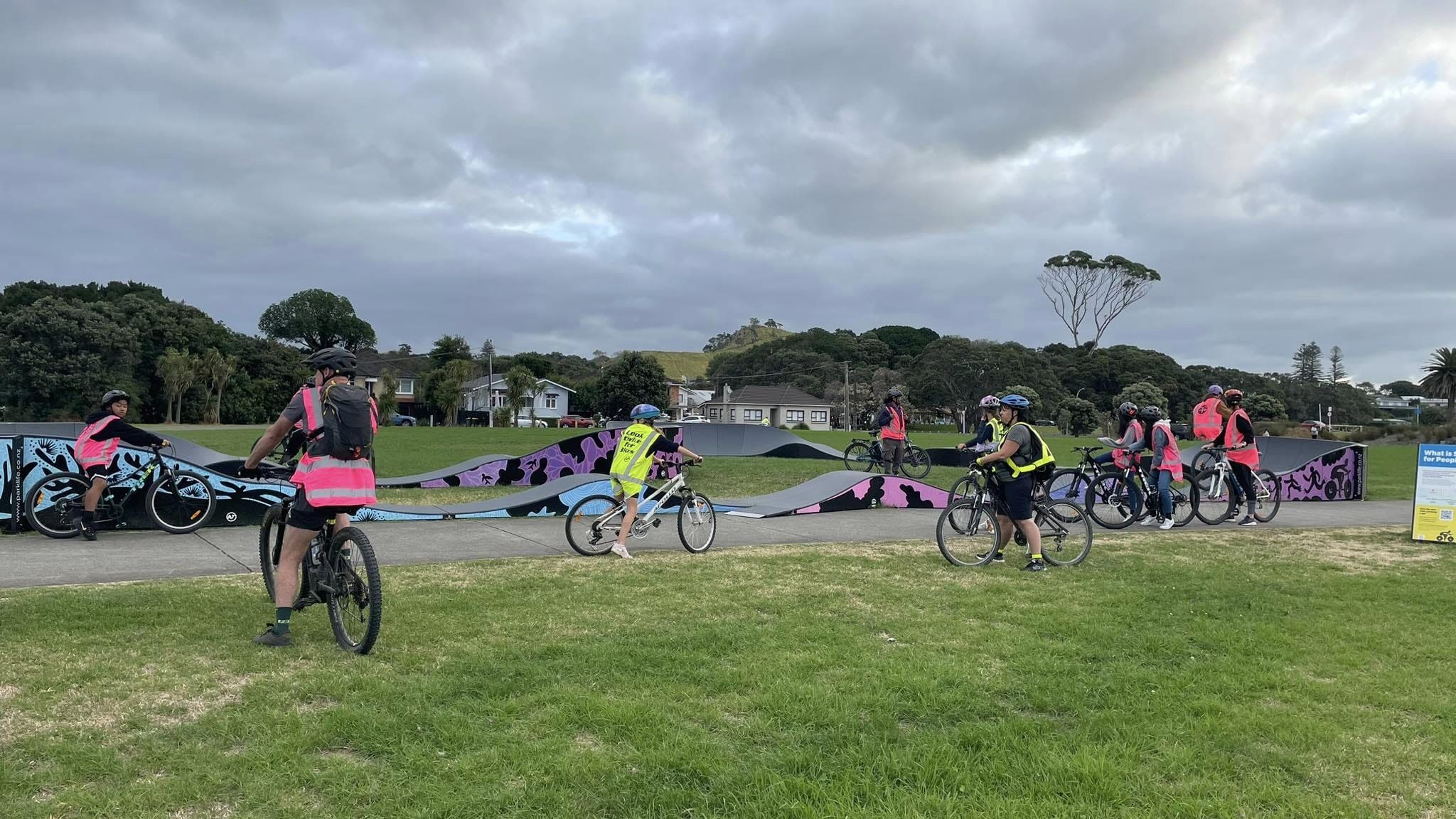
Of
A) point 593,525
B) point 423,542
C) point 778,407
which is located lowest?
point 423,542

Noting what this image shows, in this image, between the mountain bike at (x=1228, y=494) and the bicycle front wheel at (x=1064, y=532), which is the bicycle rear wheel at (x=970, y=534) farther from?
the mountain bike at (x=1228, y=494)

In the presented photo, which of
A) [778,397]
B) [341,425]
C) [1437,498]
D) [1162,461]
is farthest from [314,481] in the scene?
[778,397]

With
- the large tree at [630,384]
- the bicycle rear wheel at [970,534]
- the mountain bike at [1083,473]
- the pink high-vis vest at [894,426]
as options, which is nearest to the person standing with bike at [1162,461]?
the mountain bike at [1083,473]

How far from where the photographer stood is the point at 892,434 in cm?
1795

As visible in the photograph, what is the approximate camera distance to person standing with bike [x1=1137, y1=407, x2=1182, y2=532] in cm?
1195

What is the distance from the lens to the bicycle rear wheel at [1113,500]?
12.2m

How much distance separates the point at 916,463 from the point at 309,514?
16.5 meters

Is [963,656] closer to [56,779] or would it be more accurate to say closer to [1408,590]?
[56,779]

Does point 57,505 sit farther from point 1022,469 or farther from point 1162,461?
point 1162,461

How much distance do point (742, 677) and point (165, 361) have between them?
218ft

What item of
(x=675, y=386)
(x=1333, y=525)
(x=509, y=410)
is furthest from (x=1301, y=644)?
(x=675, y=386)

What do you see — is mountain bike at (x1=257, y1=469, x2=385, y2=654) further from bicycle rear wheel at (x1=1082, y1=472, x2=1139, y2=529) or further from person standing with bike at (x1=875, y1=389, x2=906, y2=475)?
person standing with bike at (x1=875, y1=389, x2=906, y2=475)

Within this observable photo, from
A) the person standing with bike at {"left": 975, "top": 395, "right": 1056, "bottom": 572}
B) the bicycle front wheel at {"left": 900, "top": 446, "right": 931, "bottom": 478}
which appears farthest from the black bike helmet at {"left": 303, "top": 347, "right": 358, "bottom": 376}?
the bicycle front wheel at {"left": 900, "top": 446, "right": 931, "bottom": 478}

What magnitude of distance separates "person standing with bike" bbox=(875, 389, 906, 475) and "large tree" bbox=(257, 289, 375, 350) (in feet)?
325
